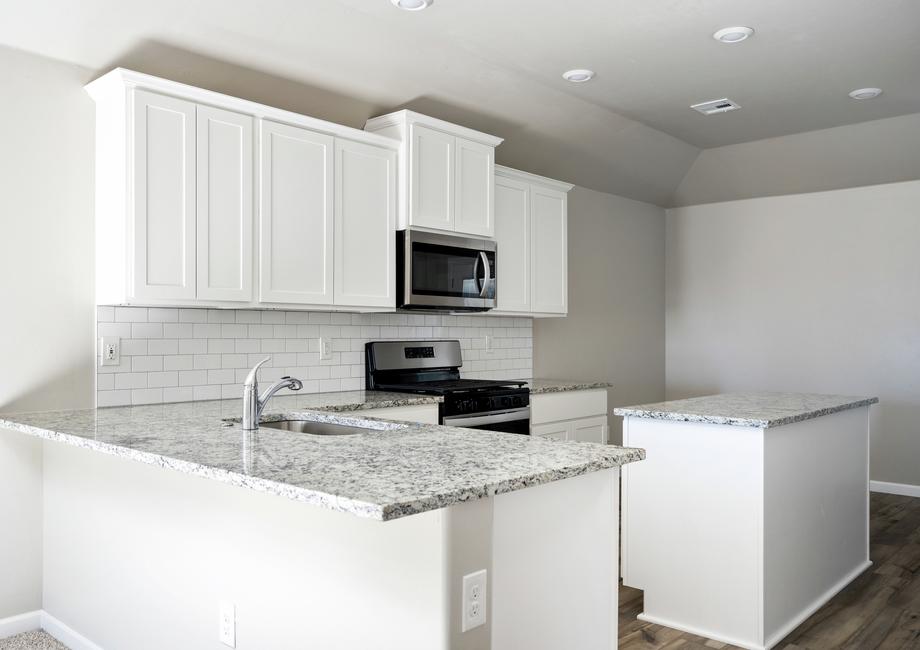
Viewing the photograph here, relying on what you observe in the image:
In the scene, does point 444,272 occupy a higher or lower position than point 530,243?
lower

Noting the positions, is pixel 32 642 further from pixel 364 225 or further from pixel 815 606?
pixel 815 606

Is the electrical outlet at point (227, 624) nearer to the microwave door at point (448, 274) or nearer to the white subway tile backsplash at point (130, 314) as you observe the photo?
the white subway tile backsplash at point (130, 314)

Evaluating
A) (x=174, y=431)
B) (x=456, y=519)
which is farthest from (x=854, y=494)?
(x=174, y=431)

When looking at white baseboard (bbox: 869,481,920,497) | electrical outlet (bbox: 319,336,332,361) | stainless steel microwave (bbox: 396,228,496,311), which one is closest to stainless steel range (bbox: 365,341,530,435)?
electrical outlet (bbox: 319,336,332,361)

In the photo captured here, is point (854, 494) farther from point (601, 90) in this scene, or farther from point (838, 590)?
→ point (601, 90)

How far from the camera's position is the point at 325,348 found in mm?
4109

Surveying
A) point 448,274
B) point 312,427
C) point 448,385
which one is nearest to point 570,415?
point 448,385

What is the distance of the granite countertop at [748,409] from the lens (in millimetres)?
2938

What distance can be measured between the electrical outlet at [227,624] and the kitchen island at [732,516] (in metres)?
1.75

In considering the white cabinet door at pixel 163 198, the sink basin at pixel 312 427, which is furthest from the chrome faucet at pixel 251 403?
the white cabinet door at pixel 163 198

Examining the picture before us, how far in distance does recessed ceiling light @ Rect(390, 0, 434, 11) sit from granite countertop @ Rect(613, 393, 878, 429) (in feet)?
6.48

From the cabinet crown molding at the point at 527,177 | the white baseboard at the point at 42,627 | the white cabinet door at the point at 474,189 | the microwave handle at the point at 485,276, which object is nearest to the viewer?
the white baseboard at the point at 42,627

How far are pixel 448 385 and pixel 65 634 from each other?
216cm

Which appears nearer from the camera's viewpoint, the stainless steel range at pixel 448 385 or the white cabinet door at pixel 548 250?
the stainless steel range at pixel 448 385
